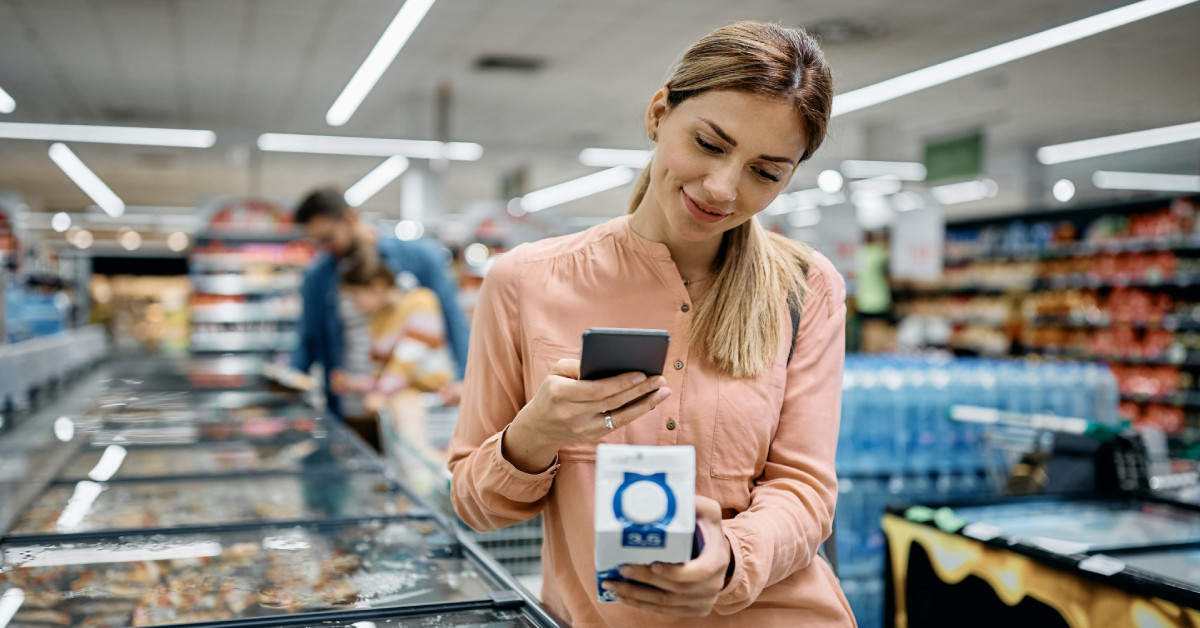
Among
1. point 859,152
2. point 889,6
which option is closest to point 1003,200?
point 859,152

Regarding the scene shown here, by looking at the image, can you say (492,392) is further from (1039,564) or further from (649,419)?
(1039,564)

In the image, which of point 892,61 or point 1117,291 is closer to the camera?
point 892,61

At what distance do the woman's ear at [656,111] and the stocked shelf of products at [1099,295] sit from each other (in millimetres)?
9528

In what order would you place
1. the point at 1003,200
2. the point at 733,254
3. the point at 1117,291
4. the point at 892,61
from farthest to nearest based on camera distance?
1. the point at 1003,200
2. the point at 1117,291
3. the point at 892,61
4. the point at 733,254

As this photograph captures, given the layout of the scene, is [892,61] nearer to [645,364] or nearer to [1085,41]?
[1085,41]

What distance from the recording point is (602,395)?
947 mm

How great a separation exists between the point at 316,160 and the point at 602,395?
48.5 feet

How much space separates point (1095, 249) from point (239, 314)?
10.5 m

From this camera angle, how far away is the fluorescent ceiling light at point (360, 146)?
12.6 m

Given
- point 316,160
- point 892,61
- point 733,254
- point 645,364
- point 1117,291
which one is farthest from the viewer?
point 316,160

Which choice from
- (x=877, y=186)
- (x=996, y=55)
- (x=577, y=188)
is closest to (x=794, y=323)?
(x=996, y=55)

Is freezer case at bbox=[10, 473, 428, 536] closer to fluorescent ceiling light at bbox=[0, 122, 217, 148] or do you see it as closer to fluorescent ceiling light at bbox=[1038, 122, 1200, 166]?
fluorescent ceiling light at bbox=[0, 122, 217, 148]

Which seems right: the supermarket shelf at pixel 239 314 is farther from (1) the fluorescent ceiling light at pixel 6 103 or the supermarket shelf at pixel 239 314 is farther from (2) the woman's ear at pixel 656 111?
(2) the woman's ear at pixel 656 111

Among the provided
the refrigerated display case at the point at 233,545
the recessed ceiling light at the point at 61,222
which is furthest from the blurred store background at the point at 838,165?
the recessed ceiling light at the point at 61,222
